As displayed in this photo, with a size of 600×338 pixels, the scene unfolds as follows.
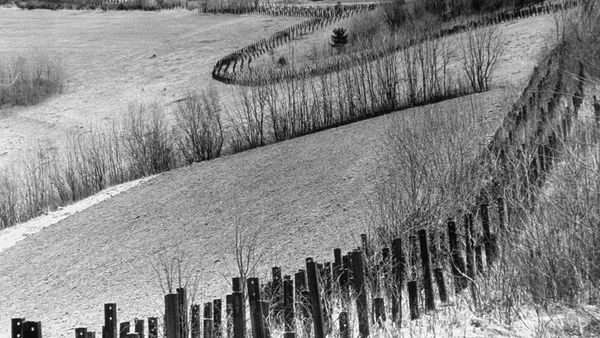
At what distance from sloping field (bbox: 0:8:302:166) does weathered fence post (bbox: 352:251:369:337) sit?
4524 cm

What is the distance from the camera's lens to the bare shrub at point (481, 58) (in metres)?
38.4

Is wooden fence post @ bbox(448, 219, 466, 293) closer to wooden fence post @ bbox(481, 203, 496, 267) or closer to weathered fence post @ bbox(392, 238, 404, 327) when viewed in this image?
wooden fence post @ bbox(481, 203, 496, 267)

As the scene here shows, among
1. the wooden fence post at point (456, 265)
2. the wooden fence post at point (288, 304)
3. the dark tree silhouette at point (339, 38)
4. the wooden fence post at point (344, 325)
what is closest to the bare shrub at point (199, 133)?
the dark tree silhouette at point (339, 38)

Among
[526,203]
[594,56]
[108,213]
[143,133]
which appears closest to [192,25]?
[143,133]

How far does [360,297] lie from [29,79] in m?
63.0

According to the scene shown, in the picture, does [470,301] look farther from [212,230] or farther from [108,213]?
[108,213]

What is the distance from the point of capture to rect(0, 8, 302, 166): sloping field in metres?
58.9

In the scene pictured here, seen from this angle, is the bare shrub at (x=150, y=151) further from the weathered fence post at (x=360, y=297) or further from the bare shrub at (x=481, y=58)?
the weathered fence post at (x=360, y=297)

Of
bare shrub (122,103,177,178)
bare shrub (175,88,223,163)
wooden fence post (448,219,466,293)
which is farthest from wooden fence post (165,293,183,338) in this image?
bare shrub (122,103,177,178)

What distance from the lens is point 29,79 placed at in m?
68.5

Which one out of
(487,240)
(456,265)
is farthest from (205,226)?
(456,265)

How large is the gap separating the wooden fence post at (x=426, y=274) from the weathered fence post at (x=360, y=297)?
84 cm

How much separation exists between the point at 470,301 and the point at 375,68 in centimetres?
3428

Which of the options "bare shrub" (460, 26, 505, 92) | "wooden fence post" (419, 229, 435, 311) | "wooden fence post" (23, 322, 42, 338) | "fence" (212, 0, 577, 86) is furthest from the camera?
"fence" (212, 0, 577, 86)
